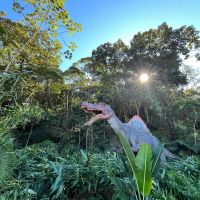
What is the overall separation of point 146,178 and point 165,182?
1016 mm

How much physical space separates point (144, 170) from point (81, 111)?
23.4 feet

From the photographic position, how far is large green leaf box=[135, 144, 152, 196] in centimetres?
267

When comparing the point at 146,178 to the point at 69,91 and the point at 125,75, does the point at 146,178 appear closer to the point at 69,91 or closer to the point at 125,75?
the point at 69,91

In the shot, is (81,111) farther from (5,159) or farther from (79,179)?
(5,159)

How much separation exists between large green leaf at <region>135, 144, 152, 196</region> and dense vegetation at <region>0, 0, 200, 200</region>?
22 cm

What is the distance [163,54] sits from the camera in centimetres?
1253

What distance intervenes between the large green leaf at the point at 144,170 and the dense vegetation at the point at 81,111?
0.22m

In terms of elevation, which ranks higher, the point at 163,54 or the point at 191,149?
the point at 163,54

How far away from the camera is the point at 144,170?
2707mm

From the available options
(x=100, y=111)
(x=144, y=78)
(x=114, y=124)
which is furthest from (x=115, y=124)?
(x=144, y=78)

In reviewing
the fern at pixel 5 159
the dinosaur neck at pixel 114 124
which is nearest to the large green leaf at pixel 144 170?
the fern at pixel 5 159

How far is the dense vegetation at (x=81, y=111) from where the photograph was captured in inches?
130

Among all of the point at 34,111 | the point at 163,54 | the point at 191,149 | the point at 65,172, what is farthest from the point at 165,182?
the point at 163,54

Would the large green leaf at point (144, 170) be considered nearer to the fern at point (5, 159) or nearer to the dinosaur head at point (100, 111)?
the fern at point (5, 159)
